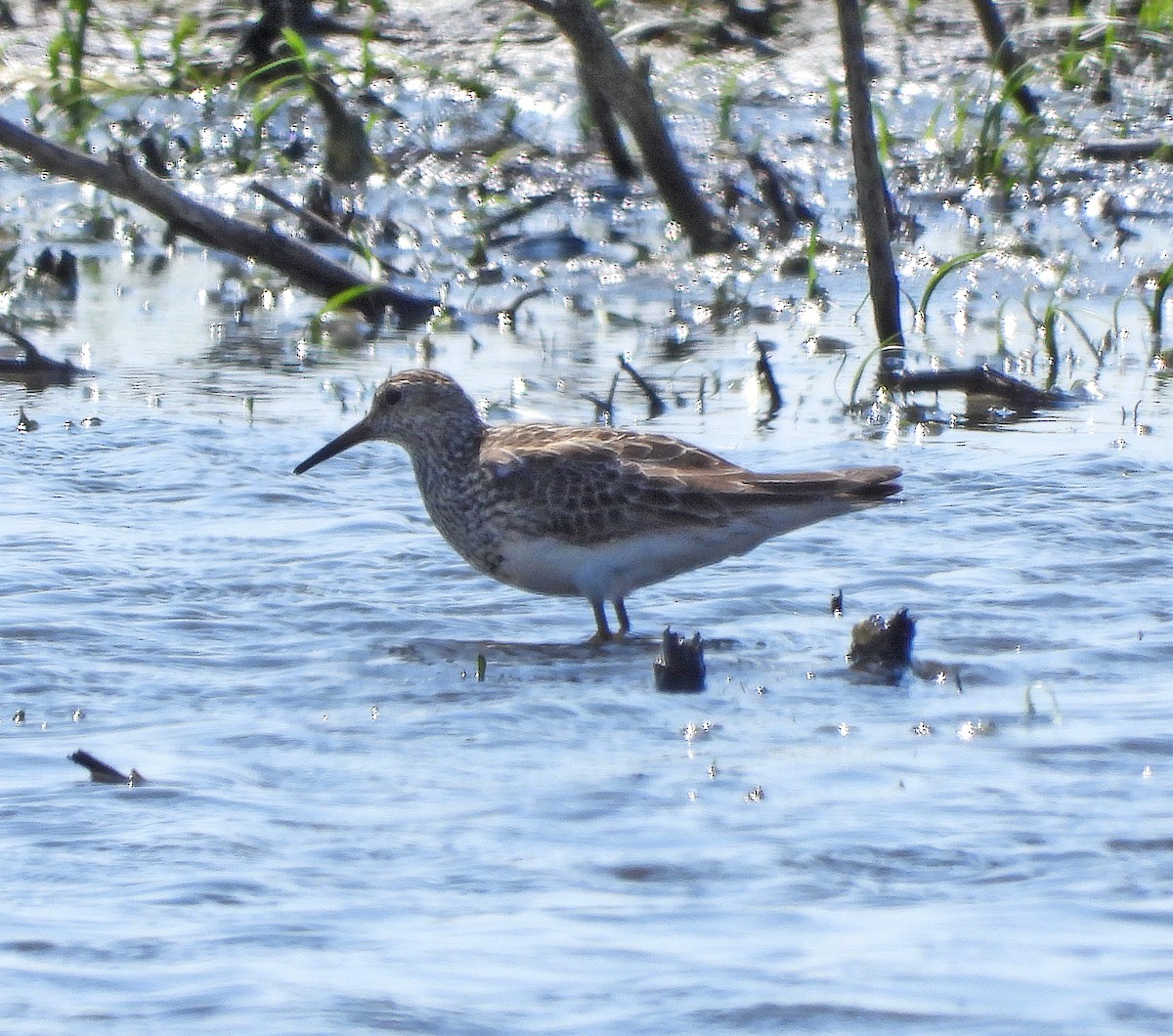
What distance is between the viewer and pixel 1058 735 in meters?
5.61

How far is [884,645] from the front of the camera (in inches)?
241

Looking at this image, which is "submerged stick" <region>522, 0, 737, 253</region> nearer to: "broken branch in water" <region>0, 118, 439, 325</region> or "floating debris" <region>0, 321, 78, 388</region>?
"broken branch in water" <region>0, 118, 439, 325</region>

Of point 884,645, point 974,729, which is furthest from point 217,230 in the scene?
point 974,729

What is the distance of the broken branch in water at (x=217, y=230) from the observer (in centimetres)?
932

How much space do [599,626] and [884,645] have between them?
1.07 metres

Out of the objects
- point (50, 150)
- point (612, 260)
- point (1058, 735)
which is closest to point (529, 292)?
point (612, 260)

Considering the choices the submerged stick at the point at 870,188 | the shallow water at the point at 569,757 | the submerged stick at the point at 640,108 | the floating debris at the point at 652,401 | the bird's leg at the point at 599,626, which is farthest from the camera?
the submerged stick at the point at 640,108

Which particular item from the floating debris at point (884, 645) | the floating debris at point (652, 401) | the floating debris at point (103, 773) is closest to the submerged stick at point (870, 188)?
the floating debris at point (652, 401)

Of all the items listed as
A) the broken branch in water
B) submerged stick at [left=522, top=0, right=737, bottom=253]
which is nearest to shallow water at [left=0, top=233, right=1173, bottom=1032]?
the broken branch in water

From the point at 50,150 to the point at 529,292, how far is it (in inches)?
96.8

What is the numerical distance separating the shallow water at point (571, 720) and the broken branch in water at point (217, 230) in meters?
0.23

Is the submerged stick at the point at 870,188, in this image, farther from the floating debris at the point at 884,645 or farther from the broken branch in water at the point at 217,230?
the floating debris at the point at 884,645

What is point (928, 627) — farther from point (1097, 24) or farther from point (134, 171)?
point (1097, 24)

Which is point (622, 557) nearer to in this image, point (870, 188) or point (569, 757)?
point (569, 757)
